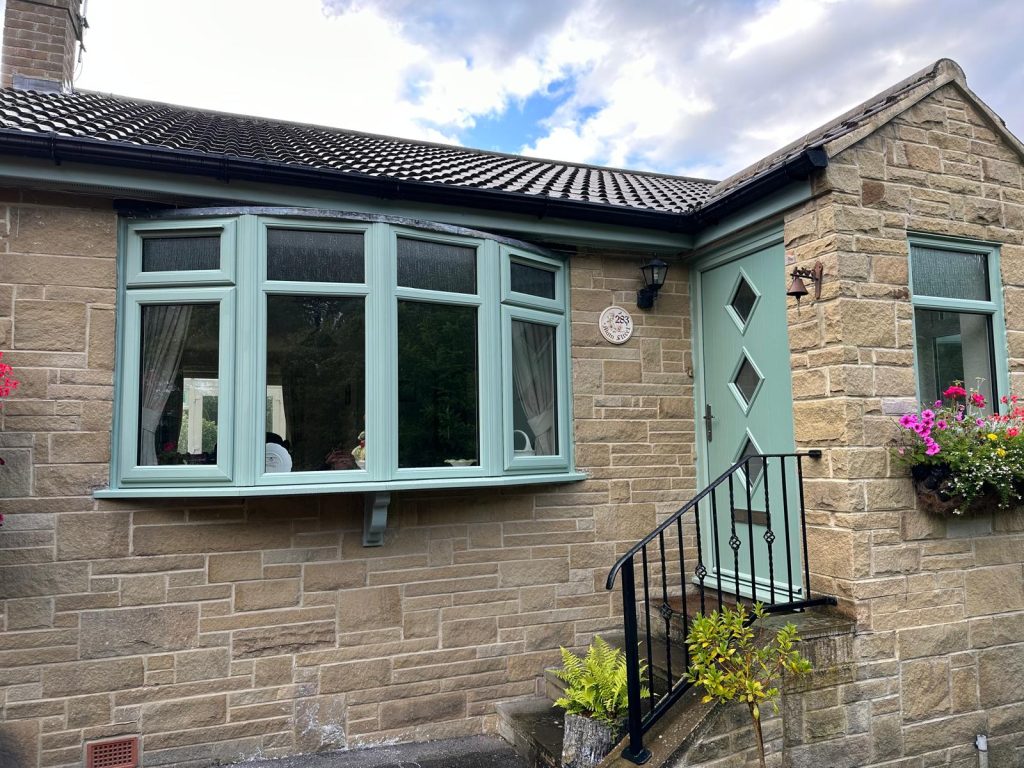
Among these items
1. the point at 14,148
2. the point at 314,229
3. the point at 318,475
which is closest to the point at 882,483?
the point at 318,475

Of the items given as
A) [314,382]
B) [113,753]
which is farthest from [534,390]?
[113,753]

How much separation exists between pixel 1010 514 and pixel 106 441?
5.58 meters

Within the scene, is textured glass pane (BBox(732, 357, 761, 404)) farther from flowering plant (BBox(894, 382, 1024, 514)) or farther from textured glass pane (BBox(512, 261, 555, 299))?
textured glass pane (BBox(512, 261, 555, 299))

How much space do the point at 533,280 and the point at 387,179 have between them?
128 cm

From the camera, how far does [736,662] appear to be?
3.13 meters

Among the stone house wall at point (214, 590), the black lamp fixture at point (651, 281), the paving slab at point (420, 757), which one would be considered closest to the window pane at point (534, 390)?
the stone house wall at point (214, 590)

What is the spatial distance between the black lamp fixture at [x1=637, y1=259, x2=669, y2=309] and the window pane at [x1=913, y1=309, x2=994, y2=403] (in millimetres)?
1682

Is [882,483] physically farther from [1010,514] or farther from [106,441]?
[106,441]

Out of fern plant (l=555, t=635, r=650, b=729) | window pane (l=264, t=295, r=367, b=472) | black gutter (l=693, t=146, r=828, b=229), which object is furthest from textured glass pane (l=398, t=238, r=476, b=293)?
fern plant (l=555, t=635, r=650, b=729)

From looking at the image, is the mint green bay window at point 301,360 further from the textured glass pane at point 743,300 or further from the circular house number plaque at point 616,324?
the textured glass pane at point 743,300

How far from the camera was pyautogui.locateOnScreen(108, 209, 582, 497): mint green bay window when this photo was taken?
374 cm

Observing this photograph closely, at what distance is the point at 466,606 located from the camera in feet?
14.3

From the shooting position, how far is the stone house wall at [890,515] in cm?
370

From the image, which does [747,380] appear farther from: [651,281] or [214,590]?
[214,590]
